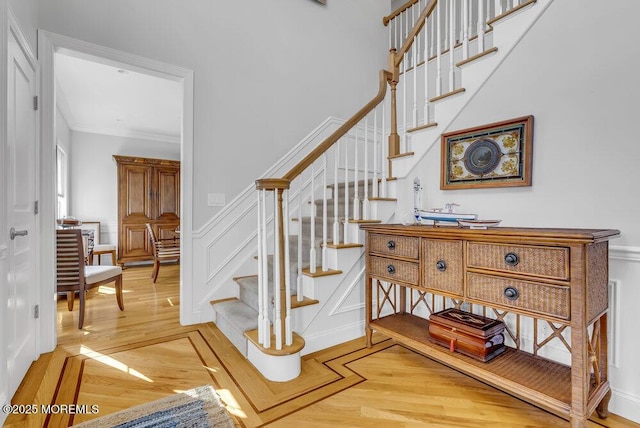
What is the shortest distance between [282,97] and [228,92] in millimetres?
578

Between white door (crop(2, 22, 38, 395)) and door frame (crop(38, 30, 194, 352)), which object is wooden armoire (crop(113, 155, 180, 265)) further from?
white door (crop(2, 22, 38, 395))

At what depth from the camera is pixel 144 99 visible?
435 centimetres

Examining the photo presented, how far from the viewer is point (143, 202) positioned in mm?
5582

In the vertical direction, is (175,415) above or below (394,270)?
below

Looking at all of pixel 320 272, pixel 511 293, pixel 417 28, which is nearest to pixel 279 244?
pixel 320 272

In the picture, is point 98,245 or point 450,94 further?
point 98,245

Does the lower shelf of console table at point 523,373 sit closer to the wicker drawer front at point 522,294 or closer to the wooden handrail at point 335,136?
the wicker drawer front at point 522,294

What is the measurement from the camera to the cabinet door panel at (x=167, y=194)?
5742 millimetres

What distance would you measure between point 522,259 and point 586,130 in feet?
2.60

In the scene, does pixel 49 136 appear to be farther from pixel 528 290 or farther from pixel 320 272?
pixel 528 290

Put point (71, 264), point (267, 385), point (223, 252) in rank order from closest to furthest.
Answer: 1. point (267, 385)
2. point (71, 264)
3. point (223, 252)

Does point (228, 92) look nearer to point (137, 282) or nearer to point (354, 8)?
point (354, 8)

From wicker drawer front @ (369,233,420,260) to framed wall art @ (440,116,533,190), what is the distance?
1.77 feet

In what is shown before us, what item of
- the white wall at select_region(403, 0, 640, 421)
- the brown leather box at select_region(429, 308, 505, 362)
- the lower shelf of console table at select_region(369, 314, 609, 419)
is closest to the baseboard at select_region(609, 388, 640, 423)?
the white wall at select_region(403, 0, 640, 421)
